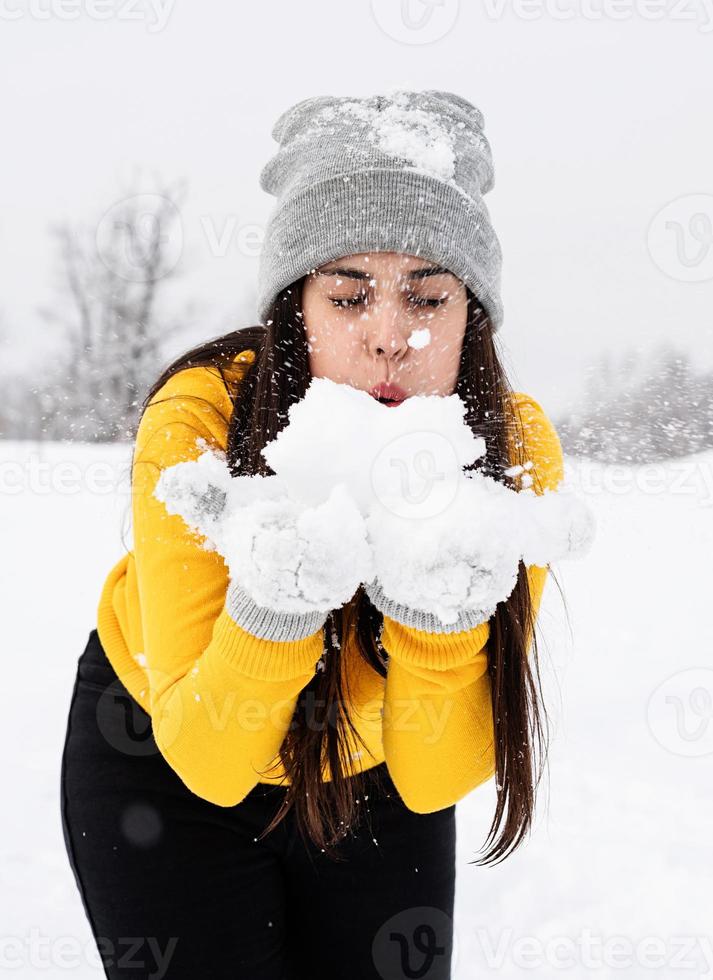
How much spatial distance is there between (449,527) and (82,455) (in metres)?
7.00

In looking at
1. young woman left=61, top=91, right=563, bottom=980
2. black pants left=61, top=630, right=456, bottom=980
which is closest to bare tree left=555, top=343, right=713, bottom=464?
young woman left=61, top=91, right=563, bottom=980

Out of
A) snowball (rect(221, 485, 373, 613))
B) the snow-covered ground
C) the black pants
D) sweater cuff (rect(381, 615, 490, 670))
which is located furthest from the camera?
the snow-covered ground

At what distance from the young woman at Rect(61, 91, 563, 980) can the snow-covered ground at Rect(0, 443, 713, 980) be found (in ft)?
1.10

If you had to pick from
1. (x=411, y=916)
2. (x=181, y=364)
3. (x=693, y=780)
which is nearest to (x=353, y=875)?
(x=411, y=916)

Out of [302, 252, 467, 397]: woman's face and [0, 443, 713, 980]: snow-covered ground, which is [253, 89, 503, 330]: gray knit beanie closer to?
[302, 252, 467, 397]: woman's face

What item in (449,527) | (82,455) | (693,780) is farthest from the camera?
(82,455)

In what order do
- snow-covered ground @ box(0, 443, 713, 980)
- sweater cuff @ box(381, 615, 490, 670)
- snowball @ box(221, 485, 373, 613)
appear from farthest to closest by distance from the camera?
snow-covered ground @ box(0, 443, 713, 980)
sweater cuff @ box(381, 615, 490, 670)
snowball @ box(221, 485, 373, 613)

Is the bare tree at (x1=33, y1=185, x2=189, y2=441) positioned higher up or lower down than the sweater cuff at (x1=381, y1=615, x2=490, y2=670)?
higher up

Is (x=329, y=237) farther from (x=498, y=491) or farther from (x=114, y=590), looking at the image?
(x=114, y=590)

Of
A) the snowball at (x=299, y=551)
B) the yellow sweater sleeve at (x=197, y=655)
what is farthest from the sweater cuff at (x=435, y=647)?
the snowball at (x=299, y=551)

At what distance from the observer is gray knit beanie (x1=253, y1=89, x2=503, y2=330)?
1.49 m

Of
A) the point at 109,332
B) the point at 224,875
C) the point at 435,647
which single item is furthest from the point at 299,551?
the point at 109,332

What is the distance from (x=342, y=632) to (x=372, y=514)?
47 cm

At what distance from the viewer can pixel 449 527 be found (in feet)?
3.69
